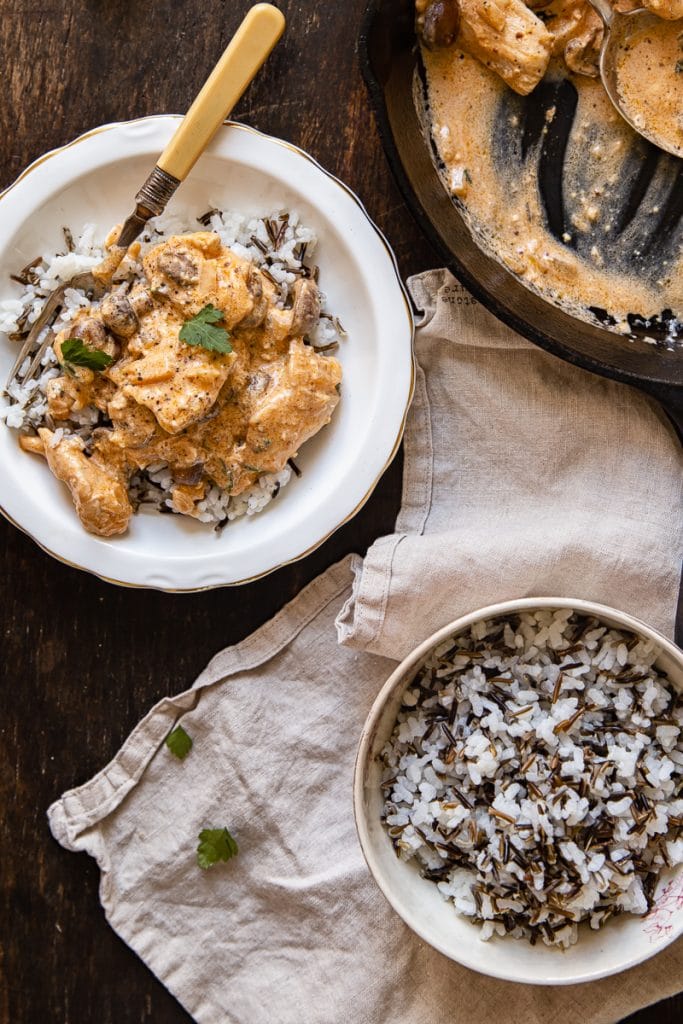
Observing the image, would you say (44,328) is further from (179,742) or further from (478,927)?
(478,927)

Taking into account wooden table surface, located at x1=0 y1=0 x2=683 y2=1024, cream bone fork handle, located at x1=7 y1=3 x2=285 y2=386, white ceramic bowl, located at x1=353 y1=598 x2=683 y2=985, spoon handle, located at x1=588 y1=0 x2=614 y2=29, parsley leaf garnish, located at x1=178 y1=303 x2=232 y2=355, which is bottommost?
wooden table surface, located at x1=0 y1=0 x2=683 y2=1024

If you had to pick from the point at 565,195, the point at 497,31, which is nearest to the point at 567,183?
the point at 565,195

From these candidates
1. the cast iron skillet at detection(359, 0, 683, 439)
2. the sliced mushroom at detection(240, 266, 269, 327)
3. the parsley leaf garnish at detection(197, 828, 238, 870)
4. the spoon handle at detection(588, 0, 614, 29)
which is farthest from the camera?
the parsley leaf garnish at detection(197, 828, 238, 870)

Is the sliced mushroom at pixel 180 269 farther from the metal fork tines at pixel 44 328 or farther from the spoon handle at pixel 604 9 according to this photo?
the spoon handle at pixel 604 9

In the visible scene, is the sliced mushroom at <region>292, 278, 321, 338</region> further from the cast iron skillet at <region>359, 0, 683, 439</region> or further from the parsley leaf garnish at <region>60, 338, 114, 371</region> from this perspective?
the parsley leaf garnish at <region>60, 338, 114, 371</region>

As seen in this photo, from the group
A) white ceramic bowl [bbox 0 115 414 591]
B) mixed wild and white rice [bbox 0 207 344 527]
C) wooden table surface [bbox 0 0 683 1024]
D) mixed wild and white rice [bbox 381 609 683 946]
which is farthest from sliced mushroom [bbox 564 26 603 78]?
mixed wild and white rice [bbox 381 609 683 946]

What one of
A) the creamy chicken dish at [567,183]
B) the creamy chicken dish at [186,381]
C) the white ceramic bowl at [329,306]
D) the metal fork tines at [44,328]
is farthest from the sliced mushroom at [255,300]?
the creamy chicken dish at [567,183]

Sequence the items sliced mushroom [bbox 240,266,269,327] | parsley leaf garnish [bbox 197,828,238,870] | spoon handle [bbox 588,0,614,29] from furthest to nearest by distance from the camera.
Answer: parsley leaf garnish [bbox 197,828,238,870], spoon handle [bbox 588,0,614,29], sliced mushroom [bbox 240,266,269,327]
